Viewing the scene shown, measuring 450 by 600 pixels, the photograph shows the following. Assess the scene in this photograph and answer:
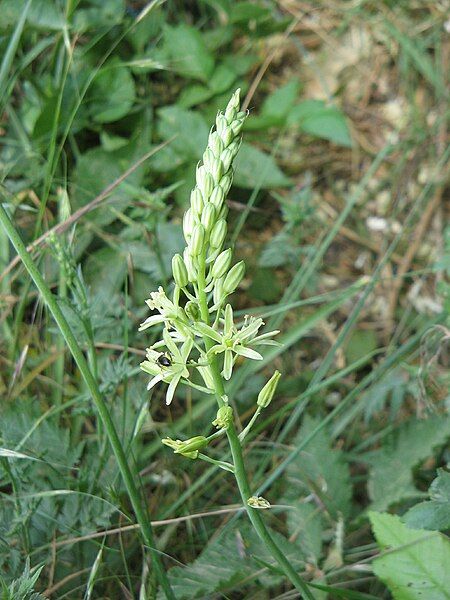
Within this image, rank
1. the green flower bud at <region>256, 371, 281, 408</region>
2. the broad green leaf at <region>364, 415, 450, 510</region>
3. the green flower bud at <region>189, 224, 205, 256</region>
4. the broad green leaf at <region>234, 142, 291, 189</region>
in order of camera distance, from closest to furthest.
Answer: the green flower bud at <region>189, 224, 205, 256</region> → the green flower bud at <region>256, 371, 281, 408</region> → the broad green leaf at <region>364, 415, 450, 510</region> → the broad green leaf at <region>234, 142, 291, 189</region>

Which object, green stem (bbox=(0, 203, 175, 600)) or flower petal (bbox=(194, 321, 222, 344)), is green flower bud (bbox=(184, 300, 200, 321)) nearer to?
flower petal (bbox=(194, 321, 222, 344))

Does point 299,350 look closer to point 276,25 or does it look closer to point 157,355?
point 276,25

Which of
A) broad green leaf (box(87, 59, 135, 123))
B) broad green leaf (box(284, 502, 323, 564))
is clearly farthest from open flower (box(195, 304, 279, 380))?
broad green leaf (box(87, 59, 135, 123))

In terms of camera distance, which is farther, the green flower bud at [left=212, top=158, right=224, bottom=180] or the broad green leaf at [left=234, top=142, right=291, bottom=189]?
the broad green leaf at [left=234, top=142, right=291, bottom=189]

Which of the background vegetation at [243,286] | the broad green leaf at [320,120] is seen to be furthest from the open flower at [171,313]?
the broad green leaf at [320,120]

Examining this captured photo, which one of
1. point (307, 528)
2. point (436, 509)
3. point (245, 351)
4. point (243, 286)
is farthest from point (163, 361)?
point (243, 286)

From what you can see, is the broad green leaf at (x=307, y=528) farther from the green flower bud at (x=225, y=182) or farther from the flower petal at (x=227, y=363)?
the green flower bud at (x=225, y=182)
